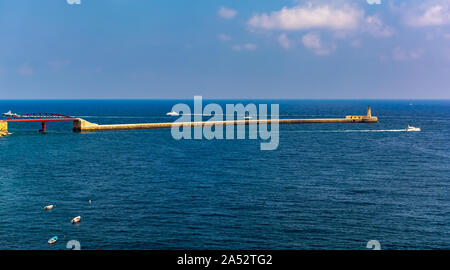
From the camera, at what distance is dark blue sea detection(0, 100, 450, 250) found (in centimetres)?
4231

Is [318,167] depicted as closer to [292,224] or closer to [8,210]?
[292,224]

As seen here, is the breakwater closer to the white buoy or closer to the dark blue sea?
the dark blue sea

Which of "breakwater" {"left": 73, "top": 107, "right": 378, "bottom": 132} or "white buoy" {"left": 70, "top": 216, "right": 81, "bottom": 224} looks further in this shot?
"breakwater" {"left": 73, "top": 107, "right": 378, "bottom": 132}

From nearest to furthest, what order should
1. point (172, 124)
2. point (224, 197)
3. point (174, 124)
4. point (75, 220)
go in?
1. point (75, 220)
2. point (224, 197)
3. point (172, 124)
4. point (174, 124)

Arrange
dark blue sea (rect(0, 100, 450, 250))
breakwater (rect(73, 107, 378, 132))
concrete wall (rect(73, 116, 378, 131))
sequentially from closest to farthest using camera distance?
1. dark blue sea (rect(0, 100, 450, 250))
2. concrete wall (rect(73, 116, 378, 131))
3. breakwater (rect(73, 107, 378, 132))

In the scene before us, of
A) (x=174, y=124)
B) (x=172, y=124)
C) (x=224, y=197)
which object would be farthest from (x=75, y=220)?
(x=174, y=124)

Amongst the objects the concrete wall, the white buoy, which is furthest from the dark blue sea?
the concrete wall

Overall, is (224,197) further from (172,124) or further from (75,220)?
(172,124)

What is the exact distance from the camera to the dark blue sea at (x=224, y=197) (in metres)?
42.3

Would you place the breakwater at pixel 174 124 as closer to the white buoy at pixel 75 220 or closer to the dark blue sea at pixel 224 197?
A: the dark blue sea at pixel 224 197

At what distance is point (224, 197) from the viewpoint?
57.2 metres

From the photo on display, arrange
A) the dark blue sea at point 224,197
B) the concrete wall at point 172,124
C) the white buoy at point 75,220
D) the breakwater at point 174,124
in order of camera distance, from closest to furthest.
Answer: the dark blue sea at point 224,197 < the white buoy at point 75,220 < the concrete wall at point 172,124 < the breakwater at point 174,124

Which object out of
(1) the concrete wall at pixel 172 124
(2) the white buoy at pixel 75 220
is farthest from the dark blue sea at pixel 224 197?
(1) the concrete wall at pixel 172 124

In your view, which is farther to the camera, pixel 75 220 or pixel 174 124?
pixel 174 124
